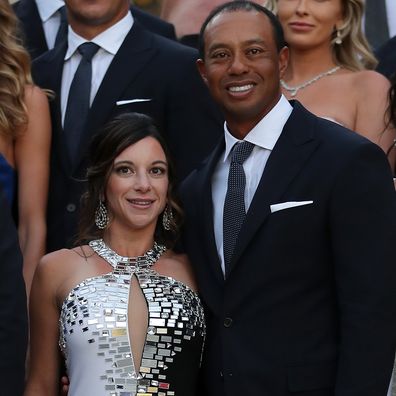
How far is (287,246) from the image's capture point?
465 cm

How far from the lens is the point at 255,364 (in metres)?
4.68

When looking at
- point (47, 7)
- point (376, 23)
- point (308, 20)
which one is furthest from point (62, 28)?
point (376, 23)

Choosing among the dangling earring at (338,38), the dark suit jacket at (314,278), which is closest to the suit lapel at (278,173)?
the dark suit jacket at (314,278)

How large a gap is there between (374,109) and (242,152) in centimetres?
108

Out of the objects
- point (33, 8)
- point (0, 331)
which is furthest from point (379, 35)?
point (0, 331)

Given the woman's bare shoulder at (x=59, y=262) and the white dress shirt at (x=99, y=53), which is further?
the white dress shirt at (x=99, y=53)

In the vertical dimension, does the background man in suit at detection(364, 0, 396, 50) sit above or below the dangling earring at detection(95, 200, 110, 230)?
above

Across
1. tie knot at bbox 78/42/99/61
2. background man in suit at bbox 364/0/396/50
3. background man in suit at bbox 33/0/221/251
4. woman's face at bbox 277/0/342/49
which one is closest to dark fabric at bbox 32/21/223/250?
background man in suit at bbox 33/0/221/251

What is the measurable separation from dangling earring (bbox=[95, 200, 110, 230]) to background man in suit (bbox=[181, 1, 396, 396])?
0.45 m

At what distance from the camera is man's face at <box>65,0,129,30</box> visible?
229 inches

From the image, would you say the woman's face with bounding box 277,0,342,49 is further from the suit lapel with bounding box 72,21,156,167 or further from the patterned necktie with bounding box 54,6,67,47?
the patterned necktie with bounding box 54,6,67,47

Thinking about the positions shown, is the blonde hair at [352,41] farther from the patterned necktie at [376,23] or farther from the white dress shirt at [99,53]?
the patterned necktie at [376,23]

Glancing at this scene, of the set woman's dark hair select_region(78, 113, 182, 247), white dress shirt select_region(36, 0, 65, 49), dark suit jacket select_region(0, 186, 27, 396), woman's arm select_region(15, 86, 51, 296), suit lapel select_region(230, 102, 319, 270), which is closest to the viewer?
dark suit jacket select_region(0, 186, 27, 396)

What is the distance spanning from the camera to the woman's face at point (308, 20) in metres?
6.03
